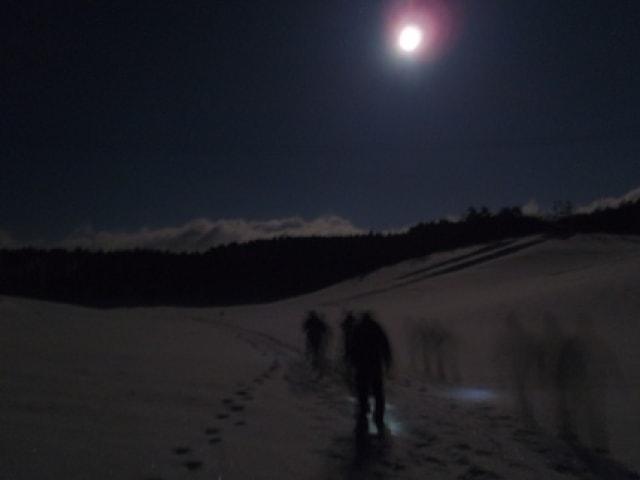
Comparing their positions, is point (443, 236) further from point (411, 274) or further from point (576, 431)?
point (576, 431)

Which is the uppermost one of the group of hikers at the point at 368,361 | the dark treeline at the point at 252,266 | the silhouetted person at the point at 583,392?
the dark treeline at the point at 252,266

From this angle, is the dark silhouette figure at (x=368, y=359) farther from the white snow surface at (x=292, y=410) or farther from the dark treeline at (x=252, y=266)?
the dark treeline at (x=252, y=266)

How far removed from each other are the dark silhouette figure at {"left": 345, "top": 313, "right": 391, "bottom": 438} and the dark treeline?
80753 millimetres

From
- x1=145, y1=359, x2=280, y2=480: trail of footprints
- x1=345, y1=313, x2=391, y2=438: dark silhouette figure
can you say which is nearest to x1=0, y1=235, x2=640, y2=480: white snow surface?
x1=145, y1=359, x2=280, y2=480: trail of footprints

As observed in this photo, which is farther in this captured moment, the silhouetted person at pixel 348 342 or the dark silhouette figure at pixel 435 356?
the dark silhouette figure at pixel 435 356

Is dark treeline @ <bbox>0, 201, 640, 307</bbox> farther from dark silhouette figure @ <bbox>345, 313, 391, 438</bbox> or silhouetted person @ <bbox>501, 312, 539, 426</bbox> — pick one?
dark silhouette figure @ <bbox>345, 313, 391, 438</bbox>

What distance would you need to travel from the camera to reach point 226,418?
25.4ft

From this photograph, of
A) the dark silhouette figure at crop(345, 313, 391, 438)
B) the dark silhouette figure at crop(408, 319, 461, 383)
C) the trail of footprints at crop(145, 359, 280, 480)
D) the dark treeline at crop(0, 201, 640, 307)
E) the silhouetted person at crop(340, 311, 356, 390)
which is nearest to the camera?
the trail of footprints at crop(145, 359, 280, 480)

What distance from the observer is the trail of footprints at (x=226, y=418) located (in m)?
5.65

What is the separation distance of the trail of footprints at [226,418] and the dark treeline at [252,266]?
7943cm

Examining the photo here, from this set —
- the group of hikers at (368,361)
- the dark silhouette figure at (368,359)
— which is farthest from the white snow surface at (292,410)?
the dark silhouette figure at (368,359)

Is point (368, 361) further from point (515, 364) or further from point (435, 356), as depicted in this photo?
point (435, 356)

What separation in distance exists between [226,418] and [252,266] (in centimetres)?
10338

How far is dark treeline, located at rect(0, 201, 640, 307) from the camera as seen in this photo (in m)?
94.4
